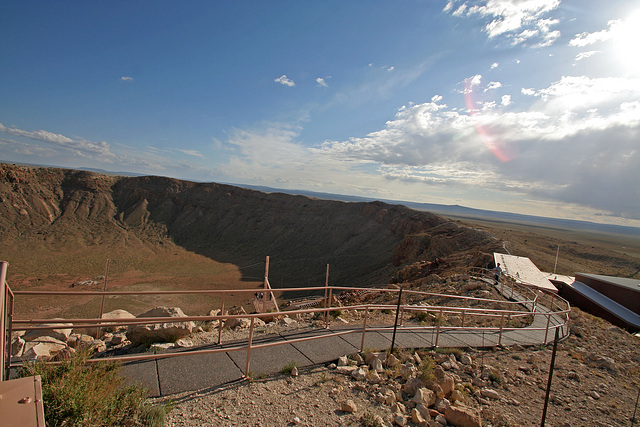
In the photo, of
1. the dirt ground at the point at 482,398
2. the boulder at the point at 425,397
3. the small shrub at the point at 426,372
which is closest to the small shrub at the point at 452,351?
the dirt ground at the point at 482,398

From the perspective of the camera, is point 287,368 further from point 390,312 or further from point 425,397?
point 390,312

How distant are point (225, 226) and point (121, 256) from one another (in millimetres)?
16894

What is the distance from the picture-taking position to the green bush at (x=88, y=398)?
9.01 feet

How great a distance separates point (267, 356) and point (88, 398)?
8.81 feet

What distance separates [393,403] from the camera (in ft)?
13.5

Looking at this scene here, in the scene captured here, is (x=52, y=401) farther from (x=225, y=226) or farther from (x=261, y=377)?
(x=225, y=226)

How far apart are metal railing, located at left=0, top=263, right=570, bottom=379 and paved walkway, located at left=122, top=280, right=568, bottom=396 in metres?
0.14

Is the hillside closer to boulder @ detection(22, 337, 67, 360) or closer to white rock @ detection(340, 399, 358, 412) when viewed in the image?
white rock @ detection(340, 399, 358, 412)

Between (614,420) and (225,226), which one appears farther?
(225,226)

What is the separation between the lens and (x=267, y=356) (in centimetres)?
516

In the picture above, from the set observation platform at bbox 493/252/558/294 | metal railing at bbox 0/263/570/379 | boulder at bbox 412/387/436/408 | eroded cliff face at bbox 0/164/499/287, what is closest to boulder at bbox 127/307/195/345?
metal railing at bbox 0/263/570/379

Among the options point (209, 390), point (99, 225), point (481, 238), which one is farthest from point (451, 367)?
point (99, 225)

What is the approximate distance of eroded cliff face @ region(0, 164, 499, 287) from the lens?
36.7 meters

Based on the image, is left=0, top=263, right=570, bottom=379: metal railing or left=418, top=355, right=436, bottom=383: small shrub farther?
left=418, top=355, right=436, bottom=383: small shrub
